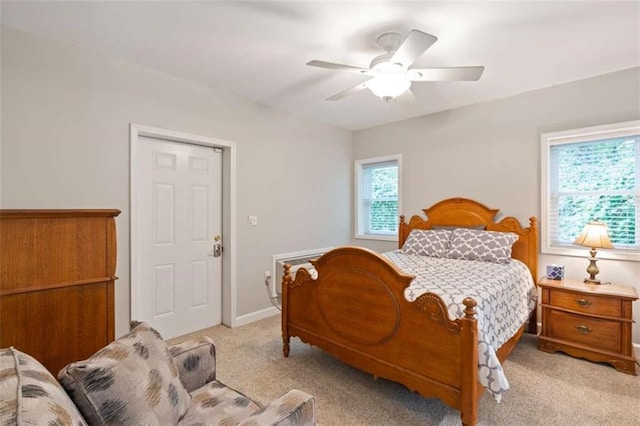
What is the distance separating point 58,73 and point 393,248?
3.98m

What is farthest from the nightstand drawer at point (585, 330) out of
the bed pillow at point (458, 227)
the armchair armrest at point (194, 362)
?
the armchair armrest at point (194, 362)

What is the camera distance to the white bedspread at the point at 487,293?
1688 millimetres

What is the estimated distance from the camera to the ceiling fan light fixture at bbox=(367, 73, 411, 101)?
7.00 ft

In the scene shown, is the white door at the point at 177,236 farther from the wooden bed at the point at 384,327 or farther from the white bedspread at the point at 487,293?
the white bedspread at the point at 487,293

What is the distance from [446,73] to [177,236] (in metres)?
2.77

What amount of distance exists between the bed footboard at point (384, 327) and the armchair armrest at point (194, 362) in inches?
39.3

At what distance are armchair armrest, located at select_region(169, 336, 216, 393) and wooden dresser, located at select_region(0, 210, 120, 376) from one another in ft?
2.04

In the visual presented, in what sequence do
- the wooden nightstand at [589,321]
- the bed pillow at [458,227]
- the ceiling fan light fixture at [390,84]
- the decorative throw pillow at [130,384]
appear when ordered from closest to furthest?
the decorative throw pillow at [130,384]
the ceiling fan light fixture at [390,84]
the wooden nightstand at [589,321]
the bed pillow at [458,227]

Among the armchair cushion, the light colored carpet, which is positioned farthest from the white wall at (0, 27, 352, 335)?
the armchair cushion

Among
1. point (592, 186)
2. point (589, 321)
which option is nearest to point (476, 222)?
point (592, 186)

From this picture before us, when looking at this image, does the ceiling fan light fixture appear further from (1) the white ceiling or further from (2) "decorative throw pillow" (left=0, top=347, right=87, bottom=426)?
(2) "decorative throw pillow" (left=0, top=347, right=87, bottom=426)

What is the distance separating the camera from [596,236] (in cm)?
268

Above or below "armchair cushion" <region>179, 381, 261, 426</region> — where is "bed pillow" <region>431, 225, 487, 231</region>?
above

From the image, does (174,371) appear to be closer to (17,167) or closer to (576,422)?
(17,167)
